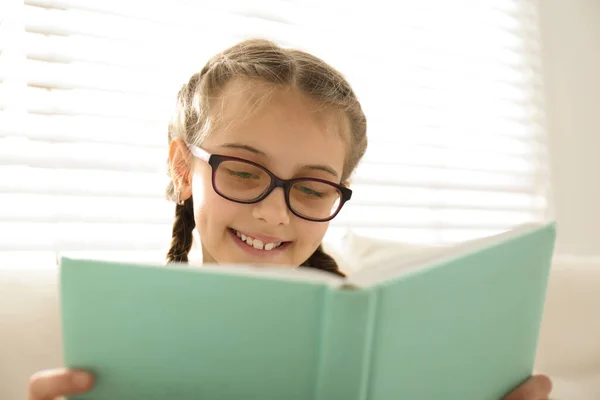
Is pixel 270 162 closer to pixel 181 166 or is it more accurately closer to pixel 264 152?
pixel 264 152

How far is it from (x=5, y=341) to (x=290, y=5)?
114 cm

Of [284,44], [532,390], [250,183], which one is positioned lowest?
[532,390]

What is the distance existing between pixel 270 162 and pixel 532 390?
0.48m

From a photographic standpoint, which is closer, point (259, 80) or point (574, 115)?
point (259, 80)

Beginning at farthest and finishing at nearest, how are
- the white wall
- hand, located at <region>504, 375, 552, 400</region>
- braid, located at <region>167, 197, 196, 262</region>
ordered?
the white wall → braid, located at <region>167, 197, 196, 262</region> → hand, located at <region>504, 375, 552, 400</region>

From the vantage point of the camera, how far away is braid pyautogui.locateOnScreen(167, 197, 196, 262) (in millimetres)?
1029

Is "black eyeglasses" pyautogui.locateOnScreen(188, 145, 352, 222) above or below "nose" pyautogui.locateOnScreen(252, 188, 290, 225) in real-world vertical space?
above

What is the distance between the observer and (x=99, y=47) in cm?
124

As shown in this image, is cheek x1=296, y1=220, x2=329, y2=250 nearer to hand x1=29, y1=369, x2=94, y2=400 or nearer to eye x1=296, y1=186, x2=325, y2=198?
eye x1=296, y1=186, x2=325, y2=198

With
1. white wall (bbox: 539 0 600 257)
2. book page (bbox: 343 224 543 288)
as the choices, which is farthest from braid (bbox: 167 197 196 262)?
white wall (bbox: 539 0 600 257)

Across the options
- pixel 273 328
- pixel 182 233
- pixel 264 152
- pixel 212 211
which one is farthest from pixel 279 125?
pixel 273 328

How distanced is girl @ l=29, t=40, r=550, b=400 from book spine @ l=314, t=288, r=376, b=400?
45 centimetres

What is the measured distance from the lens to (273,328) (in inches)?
14.9

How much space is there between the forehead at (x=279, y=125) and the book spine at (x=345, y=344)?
480mm
